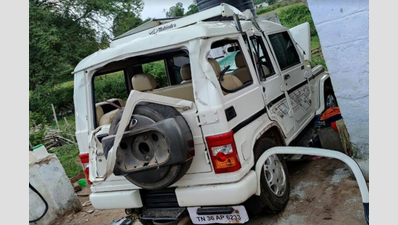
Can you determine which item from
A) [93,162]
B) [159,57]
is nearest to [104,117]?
[93,162]

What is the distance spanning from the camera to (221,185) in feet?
9.55

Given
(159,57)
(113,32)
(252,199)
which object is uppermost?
(113,32)

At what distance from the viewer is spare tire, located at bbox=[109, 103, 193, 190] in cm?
282

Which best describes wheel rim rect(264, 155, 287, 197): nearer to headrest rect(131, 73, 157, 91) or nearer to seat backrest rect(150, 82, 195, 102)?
seat backrest rect(150, 82, 195, 102)

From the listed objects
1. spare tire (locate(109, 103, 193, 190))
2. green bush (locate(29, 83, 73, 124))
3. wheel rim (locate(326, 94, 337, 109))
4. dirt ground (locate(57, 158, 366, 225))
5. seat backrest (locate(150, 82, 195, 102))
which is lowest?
dirt ground (locate(57, 158, 366, 225))

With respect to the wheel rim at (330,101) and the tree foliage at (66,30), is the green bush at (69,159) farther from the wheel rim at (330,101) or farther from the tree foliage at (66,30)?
the tree foliage at (66,30)

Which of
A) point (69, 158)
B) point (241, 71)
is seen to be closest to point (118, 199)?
point (241, 71)

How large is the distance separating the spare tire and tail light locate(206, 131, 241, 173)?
0.73 feet

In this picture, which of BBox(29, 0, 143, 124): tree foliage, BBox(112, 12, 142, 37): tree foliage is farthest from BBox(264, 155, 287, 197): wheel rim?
BBox(112, 12, 142, 37): tree foliage

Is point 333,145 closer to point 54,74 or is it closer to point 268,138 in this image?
point 268,138

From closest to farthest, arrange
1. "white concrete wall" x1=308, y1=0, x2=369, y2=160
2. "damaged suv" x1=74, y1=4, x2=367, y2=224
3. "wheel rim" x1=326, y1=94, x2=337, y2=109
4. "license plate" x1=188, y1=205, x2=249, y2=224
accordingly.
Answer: "damaged suv" x1=74, y1=4, x2=367, y2=224
"license plate" x1=188, y1=205, x2=249, y2=224
"white concrete wall" x1=308, y1=0, x2=369, y2=160
"wheel rim" x1=326, y1=94, x2=337, y2=109

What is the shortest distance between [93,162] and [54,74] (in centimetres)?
1682

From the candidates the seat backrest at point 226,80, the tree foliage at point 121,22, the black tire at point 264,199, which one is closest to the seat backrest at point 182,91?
the seat backrest at point 226,80

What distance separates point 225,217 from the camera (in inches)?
119
